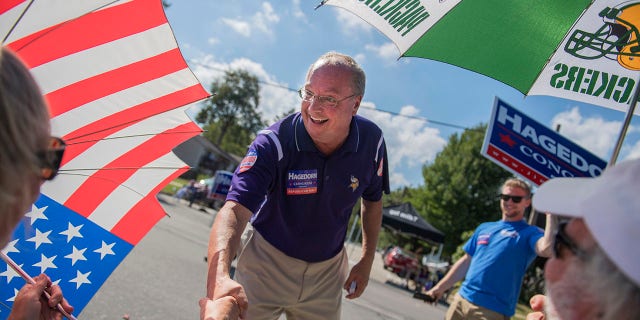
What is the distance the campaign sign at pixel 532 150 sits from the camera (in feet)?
20.2

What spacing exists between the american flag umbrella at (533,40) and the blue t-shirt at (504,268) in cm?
139

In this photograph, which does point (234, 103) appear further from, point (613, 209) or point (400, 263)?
point (613, 209)

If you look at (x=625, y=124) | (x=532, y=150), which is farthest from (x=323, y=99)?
(x=532, y=150)

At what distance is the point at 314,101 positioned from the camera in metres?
2.47

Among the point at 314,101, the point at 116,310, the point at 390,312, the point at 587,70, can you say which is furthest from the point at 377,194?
the point at 390,312

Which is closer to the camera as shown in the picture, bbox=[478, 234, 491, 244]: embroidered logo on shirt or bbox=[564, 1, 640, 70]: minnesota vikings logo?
bbox=[564, 1, 640, 70]: minnesota vikings logo

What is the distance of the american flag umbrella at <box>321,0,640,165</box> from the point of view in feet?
8.63

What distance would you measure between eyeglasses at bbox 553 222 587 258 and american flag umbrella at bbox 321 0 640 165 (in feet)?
6.13

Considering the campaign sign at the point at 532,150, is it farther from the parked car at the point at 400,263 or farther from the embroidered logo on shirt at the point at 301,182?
the parked car at the point at 400,263

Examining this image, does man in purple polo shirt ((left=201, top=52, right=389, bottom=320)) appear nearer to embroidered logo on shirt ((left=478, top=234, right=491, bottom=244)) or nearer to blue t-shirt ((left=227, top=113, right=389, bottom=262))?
blue t-shirt ((left=227, top=113, right=389, bottom=262))

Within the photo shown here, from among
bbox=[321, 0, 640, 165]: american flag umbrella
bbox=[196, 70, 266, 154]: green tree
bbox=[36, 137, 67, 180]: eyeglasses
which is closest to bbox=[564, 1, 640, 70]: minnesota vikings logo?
bbox=[321, 0, 640, 165]: american flag umbrella

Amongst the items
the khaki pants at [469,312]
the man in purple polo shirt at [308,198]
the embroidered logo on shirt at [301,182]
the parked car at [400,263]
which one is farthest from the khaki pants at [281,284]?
the parked car at [400,263]

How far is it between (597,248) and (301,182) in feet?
5.27

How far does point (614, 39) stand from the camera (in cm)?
269
